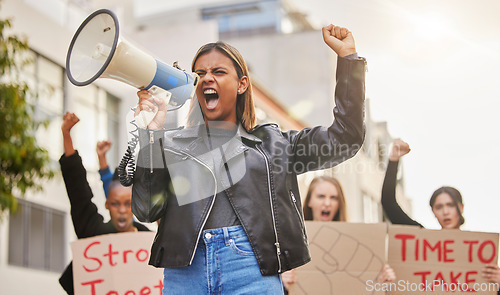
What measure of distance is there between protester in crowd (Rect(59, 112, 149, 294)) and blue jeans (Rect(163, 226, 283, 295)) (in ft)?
5.19

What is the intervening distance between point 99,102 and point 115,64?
13.6 meters

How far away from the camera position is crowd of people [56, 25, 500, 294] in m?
2.52

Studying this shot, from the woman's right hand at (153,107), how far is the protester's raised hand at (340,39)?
578 millimetres

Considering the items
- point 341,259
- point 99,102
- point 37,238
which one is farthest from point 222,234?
point 99,102

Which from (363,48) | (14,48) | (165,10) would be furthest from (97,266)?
(165,10)

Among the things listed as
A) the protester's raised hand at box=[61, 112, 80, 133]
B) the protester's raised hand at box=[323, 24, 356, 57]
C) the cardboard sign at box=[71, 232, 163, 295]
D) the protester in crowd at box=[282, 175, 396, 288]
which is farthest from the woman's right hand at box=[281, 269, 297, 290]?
the protester's raised hand at box=[323, 24, 356, 57]

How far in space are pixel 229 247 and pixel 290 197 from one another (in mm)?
260

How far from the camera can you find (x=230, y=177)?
2.61m

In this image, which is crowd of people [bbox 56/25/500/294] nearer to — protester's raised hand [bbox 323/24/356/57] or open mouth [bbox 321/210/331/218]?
protester's raised hand [bbox 323/24/356/57]

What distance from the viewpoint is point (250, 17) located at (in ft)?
96.4

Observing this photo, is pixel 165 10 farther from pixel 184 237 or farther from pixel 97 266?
pixel 184 237

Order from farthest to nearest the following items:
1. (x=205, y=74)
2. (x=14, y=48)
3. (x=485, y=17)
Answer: (x=14, y=48), (x=485, y=17), (x=205, y=74)

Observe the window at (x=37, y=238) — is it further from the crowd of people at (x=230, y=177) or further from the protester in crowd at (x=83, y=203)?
the crowd of people at (x=230, y=177)

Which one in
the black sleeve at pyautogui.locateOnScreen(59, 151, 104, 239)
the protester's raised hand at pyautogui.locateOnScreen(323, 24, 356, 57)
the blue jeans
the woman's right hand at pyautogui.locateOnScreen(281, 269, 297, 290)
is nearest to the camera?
the blue jeans
